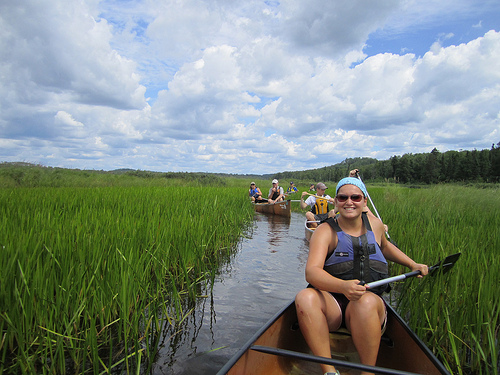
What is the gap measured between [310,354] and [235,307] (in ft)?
6.78

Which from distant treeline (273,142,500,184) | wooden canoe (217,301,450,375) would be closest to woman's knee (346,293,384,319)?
wooden canoe (217,301,450,375)

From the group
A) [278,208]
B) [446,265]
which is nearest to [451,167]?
[278,208]

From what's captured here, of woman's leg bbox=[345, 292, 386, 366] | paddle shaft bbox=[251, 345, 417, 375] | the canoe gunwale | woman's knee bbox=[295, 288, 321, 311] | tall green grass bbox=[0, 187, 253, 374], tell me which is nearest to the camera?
paddle shaft bbox=[251, 345, 417, 375]

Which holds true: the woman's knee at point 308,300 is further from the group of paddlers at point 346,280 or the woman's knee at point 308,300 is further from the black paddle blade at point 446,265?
the black paddle blade at point 446,265

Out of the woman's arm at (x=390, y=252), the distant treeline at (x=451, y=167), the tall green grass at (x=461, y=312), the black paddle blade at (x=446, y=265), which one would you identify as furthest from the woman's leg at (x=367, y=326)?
the distant treeline at (x=451, y=167)

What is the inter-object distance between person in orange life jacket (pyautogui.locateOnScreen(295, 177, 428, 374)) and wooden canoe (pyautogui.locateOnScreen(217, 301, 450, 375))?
0.66 ft

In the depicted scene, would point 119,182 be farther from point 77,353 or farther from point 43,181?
point 77,353

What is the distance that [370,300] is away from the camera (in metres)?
2.32

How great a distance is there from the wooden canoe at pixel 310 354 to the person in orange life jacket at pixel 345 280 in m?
0.20

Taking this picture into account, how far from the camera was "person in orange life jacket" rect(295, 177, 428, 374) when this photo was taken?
2.31m

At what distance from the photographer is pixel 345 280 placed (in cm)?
236

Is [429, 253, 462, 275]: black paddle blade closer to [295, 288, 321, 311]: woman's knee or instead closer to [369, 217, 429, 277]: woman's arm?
[369, 217, 429, 277]: woman's arm

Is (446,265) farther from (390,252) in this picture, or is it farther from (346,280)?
(346,280)

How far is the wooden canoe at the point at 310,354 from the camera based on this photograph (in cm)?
201
